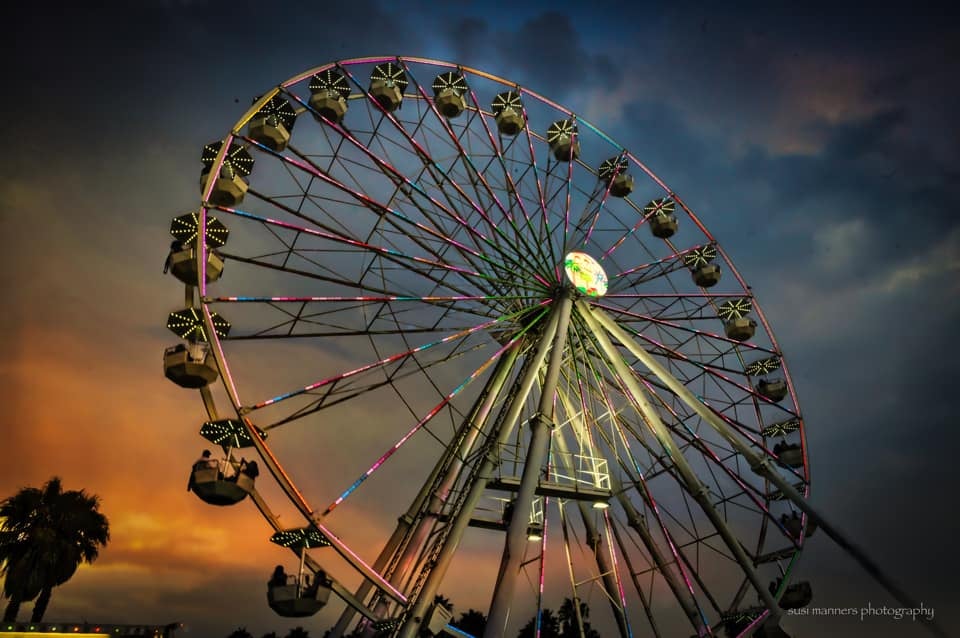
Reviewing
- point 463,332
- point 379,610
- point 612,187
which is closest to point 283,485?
point 379,610

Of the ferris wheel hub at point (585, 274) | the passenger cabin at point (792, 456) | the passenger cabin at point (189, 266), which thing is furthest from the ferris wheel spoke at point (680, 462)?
the passenger cabin at point (189, 266)

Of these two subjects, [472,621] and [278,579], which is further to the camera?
[472,621]

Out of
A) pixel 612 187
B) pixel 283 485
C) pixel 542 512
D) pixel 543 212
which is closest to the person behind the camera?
pixel 283 485

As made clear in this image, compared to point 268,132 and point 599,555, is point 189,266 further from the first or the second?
point 599,555

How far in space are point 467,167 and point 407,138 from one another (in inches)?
83.6

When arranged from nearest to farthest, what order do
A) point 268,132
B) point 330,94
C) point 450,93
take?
point 268,132 → point 330,94 → point 450,93

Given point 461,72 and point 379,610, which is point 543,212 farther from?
point 379,610

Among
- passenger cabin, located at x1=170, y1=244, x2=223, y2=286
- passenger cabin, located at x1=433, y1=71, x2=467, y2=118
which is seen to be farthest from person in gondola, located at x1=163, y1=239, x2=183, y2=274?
passenger cabin, located at x1=433, y1=71, x2=467, y2=118

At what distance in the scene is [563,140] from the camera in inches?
880

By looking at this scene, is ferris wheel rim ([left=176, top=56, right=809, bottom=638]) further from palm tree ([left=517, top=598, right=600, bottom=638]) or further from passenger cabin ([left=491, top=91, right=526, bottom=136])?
palm tree ([left=517, top=598, right=600, bottom=638])

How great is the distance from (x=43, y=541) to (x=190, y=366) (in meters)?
13.7

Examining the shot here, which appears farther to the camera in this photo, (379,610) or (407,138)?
(407,138)

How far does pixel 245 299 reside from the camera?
14070 mm

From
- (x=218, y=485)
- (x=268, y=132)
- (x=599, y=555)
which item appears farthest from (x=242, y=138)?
(x=599, y=555)
